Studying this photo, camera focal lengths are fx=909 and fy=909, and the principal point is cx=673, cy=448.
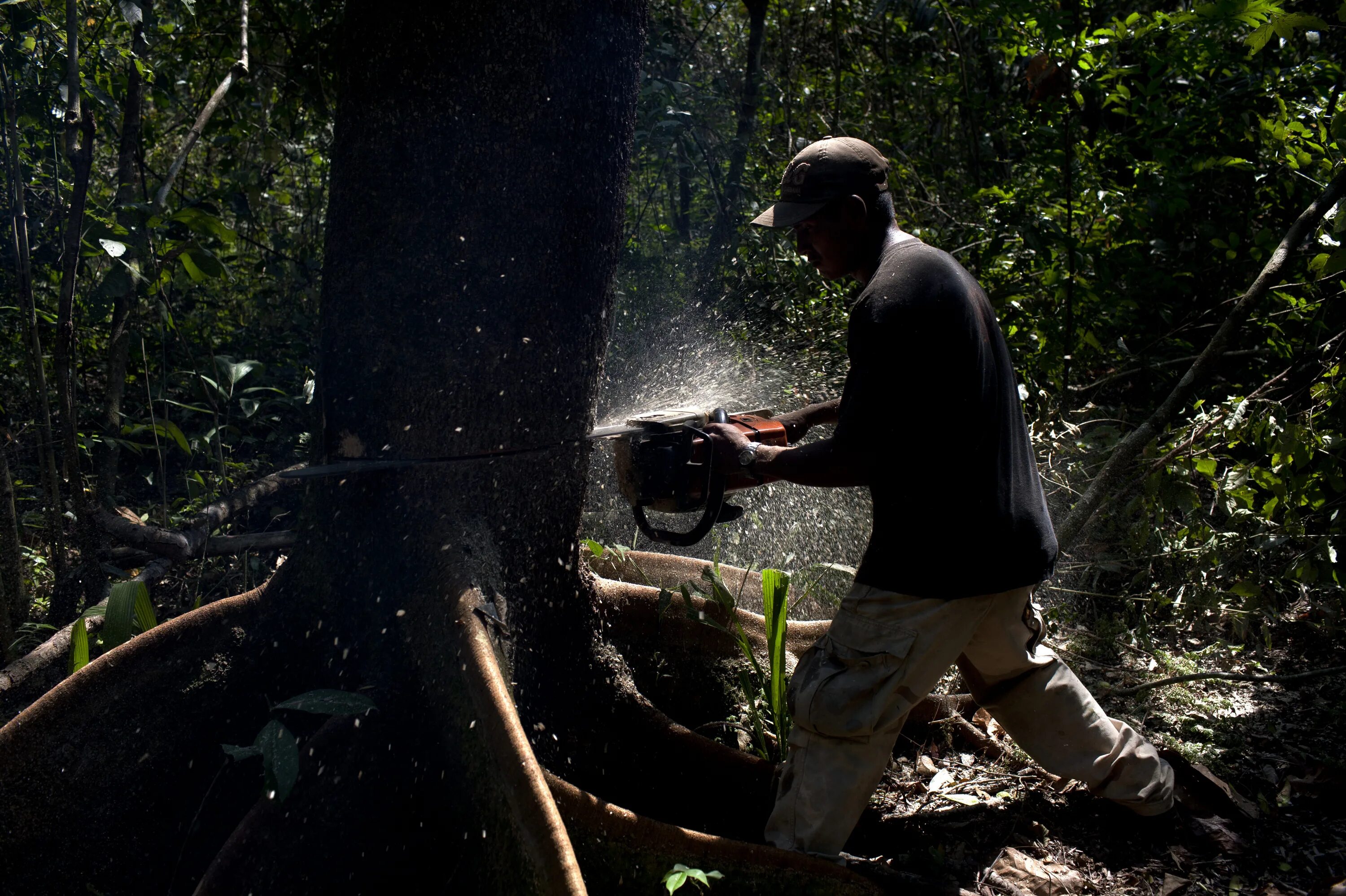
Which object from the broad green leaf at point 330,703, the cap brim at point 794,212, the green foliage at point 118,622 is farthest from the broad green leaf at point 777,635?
the green foliage at point 118,622

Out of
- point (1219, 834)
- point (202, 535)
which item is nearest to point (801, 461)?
point (1219, 834)

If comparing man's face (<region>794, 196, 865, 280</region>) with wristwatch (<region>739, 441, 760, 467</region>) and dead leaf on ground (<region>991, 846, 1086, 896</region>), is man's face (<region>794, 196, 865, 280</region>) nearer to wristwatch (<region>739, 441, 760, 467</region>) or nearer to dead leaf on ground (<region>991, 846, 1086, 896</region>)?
wristwatch (<region>739, 441, 760, 467</region>)

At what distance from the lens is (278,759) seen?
187cm

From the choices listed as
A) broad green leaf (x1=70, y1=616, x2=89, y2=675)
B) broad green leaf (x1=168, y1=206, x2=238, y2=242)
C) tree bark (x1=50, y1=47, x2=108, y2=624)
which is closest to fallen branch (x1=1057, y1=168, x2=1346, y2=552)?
broad green leaf (x1=168, y1=206, x2=238, y2=242)

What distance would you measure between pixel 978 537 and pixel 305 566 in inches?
63.3

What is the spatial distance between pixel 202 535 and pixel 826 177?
2450 mm

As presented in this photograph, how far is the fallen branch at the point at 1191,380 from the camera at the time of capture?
10.4ft

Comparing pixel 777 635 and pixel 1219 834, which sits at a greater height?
pixel 777 635

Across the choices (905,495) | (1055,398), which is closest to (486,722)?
(905,495)

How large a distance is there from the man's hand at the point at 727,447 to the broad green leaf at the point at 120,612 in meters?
1.70

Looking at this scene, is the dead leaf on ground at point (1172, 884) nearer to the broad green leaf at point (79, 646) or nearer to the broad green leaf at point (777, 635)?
the broad green leaf at point (777, 635)

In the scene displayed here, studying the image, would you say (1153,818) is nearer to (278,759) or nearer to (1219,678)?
(1219,678)

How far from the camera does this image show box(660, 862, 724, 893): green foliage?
5.87 feet

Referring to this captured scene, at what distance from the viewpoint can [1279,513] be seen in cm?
326
